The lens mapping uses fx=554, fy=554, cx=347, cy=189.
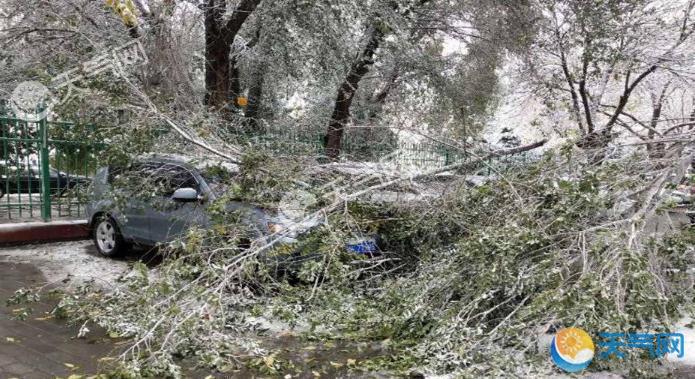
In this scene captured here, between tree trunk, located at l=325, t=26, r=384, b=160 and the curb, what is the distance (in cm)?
432

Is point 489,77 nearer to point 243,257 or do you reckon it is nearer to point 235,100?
point 235,100

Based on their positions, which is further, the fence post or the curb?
the fence post

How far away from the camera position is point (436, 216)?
589 centimetres

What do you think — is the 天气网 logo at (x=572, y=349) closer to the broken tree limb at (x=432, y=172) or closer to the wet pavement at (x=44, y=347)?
the broken tree limb at (x=432, y=172)

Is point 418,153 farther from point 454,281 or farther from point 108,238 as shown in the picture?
point 108,238

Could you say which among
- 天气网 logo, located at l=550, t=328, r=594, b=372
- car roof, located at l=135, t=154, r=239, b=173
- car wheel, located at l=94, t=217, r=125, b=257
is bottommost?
天气网 logo, located at l=550, t=328, r=594, b=372

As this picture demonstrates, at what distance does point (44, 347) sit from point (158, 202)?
2437mm

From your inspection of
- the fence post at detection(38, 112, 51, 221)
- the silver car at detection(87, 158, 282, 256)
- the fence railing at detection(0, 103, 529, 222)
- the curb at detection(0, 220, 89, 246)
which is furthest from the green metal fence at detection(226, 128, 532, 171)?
the curb at detection(0, 220, 89, 246)

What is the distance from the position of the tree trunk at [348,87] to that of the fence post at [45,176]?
450 centimetres

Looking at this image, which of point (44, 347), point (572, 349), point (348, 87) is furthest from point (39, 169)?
point (572, 349)

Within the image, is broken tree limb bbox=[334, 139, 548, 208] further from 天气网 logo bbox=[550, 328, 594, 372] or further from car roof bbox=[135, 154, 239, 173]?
天气网 logo bbox=[550, 328, 594, 372]

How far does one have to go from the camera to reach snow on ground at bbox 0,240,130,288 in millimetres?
6582

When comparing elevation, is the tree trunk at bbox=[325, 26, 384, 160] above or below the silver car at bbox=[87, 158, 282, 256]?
above

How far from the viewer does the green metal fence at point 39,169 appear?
808 cm
